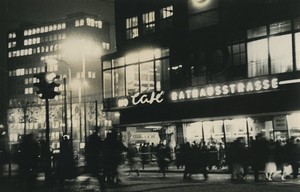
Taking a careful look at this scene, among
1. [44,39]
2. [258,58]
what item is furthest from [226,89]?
[44,39]

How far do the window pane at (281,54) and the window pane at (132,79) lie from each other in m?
12.4

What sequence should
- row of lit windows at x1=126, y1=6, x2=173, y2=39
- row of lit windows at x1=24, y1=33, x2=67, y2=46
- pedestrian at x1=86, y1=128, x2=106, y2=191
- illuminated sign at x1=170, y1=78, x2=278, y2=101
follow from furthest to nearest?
row of lit windows at x1=24, y1=33, x2=67, y2=46, row of lit windows at x1=126, y1=6, x2=173, y2=39, illuminated sign at x1=170, y1=78, x2=278, y2=101, pedestrian at x1=86, y1=128, x2=106, y2=191

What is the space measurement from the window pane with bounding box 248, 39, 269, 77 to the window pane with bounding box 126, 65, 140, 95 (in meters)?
10.7

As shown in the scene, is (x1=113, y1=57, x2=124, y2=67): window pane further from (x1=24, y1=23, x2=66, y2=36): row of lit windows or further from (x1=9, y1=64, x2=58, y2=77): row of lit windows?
(x1=9, y1=64, x2=58, y2=77): row of lit windows

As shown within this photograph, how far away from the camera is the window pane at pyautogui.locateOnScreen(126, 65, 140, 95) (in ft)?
138

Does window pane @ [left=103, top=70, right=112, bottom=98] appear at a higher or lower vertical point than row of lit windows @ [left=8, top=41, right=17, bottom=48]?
lower

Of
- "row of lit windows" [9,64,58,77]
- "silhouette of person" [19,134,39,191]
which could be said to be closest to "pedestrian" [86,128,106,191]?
"silhouette of person" [19,134,39,191]

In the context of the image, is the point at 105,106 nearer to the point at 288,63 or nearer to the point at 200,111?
the point at 200,111

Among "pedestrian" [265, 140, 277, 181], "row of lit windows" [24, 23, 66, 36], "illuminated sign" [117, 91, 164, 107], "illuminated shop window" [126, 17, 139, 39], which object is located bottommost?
"pedestrian" [265, 140, 277, 181]

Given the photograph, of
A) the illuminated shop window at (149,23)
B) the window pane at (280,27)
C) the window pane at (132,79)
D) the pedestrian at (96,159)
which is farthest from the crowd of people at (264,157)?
the illuminated shop window at (149,23)

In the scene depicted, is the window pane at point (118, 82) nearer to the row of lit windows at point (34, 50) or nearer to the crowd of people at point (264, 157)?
the crowd of people at point (264, 157)

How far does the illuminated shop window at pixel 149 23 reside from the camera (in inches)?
1737

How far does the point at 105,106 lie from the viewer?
43.6 meters

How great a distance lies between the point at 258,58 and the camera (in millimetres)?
34094
